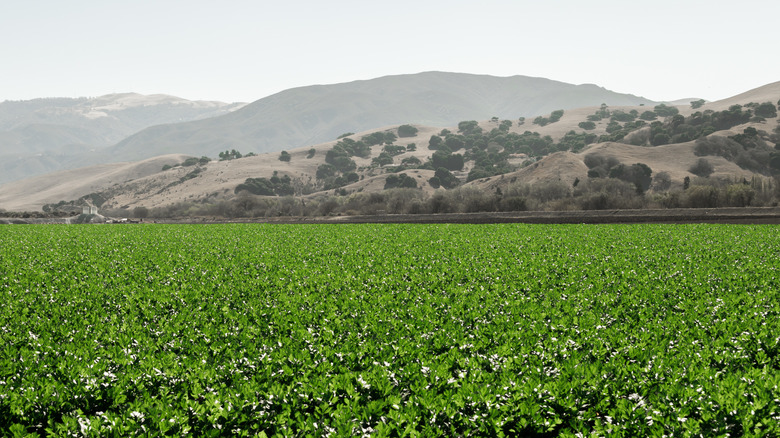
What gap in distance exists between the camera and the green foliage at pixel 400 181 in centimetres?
12569

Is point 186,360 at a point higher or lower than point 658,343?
higher

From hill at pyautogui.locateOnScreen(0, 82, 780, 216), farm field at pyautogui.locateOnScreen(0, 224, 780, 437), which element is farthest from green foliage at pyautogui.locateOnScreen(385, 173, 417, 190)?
farm field at pyautogui.locateOnScreen(0, 224, 780, 437)

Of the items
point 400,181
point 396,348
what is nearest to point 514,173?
point 400,181

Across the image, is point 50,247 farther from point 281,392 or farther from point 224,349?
point 281,392

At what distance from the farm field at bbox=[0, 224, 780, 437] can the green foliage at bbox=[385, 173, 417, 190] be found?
331 ft

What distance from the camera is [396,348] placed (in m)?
11.0

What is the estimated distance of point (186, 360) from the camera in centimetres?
1047

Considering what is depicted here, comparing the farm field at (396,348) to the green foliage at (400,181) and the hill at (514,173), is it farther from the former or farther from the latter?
the green foliage at (400,181)

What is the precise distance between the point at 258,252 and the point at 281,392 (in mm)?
22568

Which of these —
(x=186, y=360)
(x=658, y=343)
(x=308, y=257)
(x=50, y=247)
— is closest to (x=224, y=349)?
(x=186, y=360)

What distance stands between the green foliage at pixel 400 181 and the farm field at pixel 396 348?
100865 mm

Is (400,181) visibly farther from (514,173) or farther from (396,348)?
(396,348)

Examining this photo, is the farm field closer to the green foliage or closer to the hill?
the hill

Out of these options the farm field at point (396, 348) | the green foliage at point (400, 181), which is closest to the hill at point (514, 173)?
the green foliage at point (400, 181)
